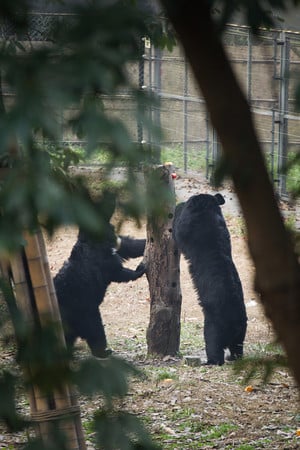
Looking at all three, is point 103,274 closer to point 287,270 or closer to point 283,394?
point 283,394

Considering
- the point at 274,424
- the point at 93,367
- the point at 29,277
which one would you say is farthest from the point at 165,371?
the point at 93,367

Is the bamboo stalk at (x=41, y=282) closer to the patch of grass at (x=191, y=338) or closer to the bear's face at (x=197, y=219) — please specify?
the bear's face at (x=197, y=219)

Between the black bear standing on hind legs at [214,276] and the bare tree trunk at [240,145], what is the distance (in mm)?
5998

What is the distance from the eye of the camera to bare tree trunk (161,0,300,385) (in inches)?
55.5

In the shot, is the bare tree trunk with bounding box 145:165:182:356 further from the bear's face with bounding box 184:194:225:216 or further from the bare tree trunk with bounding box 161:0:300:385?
the bare tree trunk with bounding box 161:0:300:385

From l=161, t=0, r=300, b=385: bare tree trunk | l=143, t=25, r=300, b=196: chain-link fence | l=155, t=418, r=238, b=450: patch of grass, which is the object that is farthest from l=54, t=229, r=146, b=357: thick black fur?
l=161, t=0, r=300, b=385: bare tree trunk

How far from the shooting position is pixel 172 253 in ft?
25.2

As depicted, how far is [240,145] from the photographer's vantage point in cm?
143

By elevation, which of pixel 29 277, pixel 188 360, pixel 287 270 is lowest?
pixel 188 360

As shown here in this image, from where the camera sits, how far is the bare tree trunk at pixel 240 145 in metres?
1.41

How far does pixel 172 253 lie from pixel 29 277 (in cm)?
436

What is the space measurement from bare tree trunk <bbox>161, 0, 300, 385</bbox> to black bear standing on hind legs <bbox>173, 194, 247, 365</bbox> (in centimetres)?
600

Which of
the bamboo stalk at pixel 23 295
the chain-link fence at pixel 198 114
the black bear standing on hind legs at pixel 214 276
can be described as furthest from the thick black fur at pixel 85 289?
the bamboo stalk at pixel 23 295

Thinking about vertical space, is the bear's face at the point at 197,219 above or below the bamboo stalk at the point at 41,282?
below
